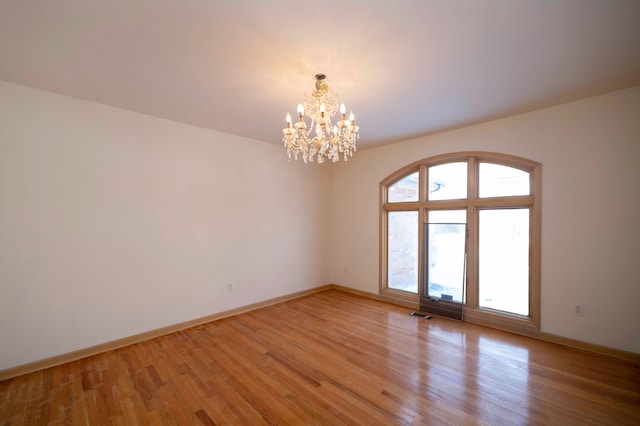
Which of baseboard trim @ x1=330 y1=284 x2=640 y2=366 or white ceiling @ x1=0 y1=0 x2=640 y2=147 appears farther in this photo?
baseboard trim @ x1=330 y1=284 x2=640 y2=366

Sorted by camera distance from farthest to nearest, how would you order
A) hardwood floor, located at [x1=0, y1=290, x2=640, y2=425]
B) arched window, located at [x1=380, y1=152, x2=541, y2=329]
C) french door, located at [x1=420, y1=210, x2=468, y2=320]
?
french door, located at [x1=420, y1=210, x2=468, y2=320], arched window, located at [x1=380, y1=152, x2=541, y2=329], hardwood floor, located at [x1=0, y1=290, x2=640, y2=425]

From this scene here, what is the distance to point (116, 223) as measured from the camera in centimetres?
314

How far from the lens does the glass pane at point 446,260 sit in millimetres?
4008

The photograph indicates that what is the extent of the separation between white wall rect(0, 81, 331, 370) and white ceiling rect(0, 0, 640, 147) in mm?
479

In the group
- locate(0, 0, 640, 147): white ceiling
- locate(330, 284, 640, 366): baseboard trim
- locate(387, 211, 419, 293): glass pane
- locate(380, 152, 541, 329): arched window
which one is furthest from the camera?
locate(387, 211, 419, 293): glass pane

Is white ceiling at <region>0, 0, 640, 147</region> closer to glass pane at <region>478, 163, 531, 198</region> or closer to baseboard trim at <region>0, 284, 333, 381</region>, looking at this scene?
glass pane at <region>478, 163, 531, 198</region>

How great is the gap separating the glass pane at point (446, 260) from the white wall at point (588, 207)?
3.23 feet

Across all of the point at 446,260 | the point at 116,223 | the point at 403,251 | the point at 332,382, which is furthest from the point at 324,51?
the point at 403,251

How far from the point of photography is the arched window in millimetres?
3477

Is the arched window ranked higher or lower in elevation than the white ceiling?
lower

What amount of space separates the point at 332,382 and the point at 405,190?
3348 mm

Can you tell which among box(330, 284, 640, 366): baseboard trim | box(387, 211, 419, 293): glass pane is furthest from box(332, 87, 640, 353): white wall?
box(387, 211, 419, 293): glass pane

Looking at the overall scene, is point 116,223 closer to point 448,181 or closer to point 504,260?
point 448,181

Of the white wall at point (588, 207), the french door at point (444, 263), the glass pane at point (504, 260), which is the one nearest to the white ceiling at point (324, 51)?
the white wall at point (588, 207)
